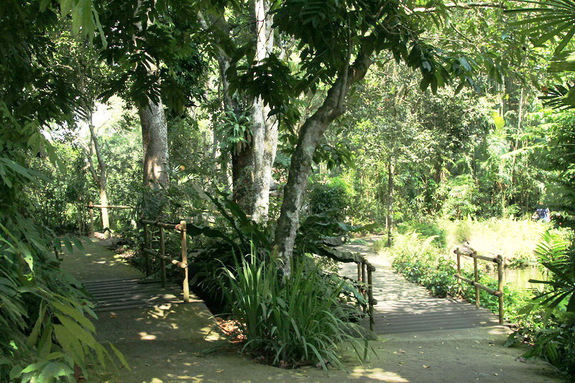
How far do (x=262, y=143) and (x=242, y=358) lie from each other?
5.55m

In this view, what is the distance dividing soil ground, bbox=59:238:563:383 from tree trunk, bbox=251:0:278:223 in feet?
11.7

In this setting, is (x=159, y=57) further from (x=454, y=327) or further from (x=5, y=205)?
(x=454, y=327)

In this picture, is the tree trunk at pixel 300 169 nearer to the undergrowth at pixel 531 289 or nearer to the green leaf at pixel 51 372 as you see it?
the undergrowth at pixel 531 289

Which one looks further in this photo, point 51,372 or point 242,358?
point 242,358

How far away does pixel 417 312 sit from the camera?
7965 mm

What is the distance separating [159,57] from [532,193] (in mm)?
17452

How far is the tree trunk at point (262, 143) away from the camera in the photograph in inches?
340

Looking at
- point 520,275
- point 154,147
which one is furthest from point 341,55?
point 520,275

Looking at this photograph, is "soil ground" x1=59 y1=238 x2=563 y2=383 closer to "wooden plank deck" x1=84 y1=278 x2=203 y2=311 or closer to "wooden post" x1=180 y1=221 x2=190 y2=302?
"wooden post" x1=180 y1=221 x2=190 y2=302

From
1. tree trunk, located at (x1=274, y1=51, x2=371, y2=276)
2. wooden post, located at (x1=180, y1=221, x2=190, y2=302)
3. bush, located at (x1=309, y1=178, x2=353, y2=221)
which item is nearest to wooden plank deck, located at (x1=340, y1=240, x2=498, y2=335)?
tree trunk, located at (x1=274, y1=51, x2=371, y2=276)

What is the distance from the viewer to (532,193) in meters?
19.3

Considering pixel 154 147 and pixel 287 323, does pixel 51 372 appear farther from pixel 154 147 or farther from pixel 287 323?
pixel 154 147

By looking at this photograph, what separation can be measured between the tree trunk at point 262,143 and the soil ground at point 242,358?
355 cm

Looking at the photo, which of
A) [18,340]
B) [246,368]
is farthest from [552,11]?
[246,368]
